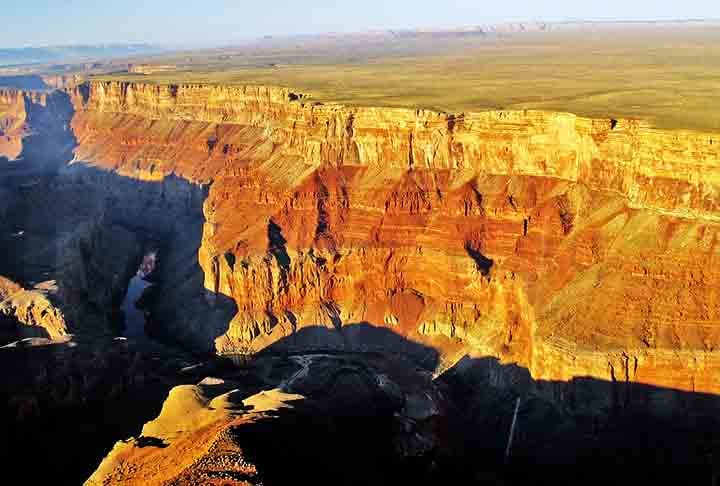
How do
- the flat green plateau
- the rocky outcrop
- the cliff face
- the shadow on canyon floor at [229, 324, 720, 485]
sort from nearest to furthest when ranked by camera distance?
the shadow on canyon floor at [229, 324, 720, 485] < the cliff face < the rocky outcrop < the flat green plateau

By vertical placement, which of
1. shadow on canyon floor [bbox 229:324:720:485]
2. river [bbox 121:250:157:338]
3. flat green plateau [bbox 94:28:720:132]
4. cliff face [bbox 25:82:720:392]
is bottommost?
river [bbox 121:250:157:338]

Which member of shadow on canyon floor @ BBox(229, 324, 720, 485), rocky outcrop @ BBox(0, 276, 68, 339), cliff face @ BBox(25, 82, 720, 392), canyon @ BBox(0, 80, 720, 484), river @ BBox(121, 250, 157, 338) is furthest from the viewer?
river @ BBox(121, 250, 157, 338)

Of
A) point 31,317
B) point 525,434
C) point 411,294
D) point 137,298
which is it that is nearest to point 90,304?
point 31,317

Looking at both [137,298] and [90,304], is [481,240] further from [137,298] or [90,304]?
[137,298]

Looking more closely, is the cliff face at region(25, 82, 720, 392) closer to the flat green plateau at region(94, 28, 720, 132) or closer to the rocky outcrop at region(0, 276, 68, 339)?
the flat green plateau at region(94, 28, 720, 132)

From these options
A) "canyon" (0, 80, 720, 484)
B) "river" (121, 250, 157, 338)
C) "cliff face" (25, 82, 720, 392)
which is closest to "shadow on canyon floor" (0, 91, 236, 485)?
"canyon" (0, 80, 720, 484)

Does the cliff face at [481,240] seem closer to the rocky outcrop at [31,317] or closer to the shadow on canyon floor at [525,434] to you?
the shadow on canyon floor at [525,434]

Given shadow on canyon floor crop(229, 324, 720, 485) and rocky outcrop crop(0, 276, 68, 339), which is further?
rocky outcrop crop(0, 276, 68, 339)

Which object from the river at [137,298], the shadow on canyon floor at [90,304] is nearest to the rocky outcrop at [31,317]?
the shadow on canyon floor at [90,304]
